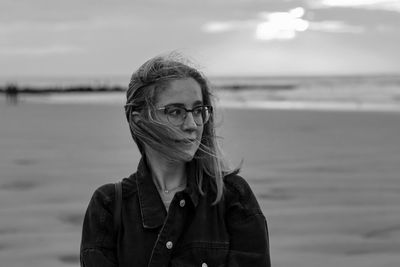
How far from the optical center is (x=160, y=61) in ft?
8.64

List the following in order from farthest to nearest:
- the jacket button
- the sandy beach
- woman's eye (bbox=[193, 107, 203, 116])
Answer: the sandy beach
woman's eye (bbox=[193, 107, 203, 116])
the jacket button

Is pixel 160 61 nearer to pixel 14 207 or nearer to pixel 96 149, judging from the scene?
pixel 14 207

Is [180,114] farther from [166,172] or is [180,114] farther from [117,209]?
[117,209]

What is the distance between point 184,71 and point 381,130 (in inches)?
481

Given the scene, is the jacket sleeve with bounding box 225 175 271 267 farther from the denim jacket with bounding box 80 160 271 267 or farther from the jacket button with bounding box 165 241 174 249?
the jacket button with bounding box 165 241 174 249

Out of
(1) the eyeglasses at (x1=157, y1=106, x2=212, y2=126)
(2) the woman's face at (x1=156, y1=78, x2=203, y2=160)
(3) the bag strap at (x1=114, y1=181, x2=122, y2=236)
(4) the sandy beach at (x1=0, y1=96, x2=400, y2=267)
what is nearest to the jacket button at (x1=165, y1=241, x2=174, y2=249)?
(3) the bag strap at (x1=114, y1=181, x2=122, y2=236)

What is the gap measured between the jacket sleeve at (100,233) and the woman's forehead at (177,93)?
374mm

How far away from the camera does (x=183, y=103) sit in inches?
103

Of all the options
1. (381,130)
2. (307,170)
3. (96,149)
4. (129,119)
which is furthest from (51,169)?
(381,130)

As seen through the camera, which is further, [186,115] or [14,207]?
[14,207]

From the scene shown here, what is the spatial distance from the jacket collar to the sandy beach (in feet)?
8.32

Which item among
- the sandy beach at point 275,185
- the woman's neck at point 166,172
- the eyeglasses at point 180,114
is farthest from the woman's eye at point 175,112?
the sandy beach at point 275,185

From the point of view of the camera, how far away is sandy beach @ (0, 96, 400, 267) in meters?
5.36

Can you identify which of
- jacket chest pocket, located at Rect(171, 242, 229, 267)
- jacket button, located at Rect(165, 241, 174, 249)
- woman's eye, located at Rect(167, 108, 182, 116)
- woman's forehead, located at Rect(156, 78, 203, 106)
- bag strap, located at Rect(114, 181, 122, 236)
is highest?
woman's forehead, located at Rect(156, 78, 203, 106)
